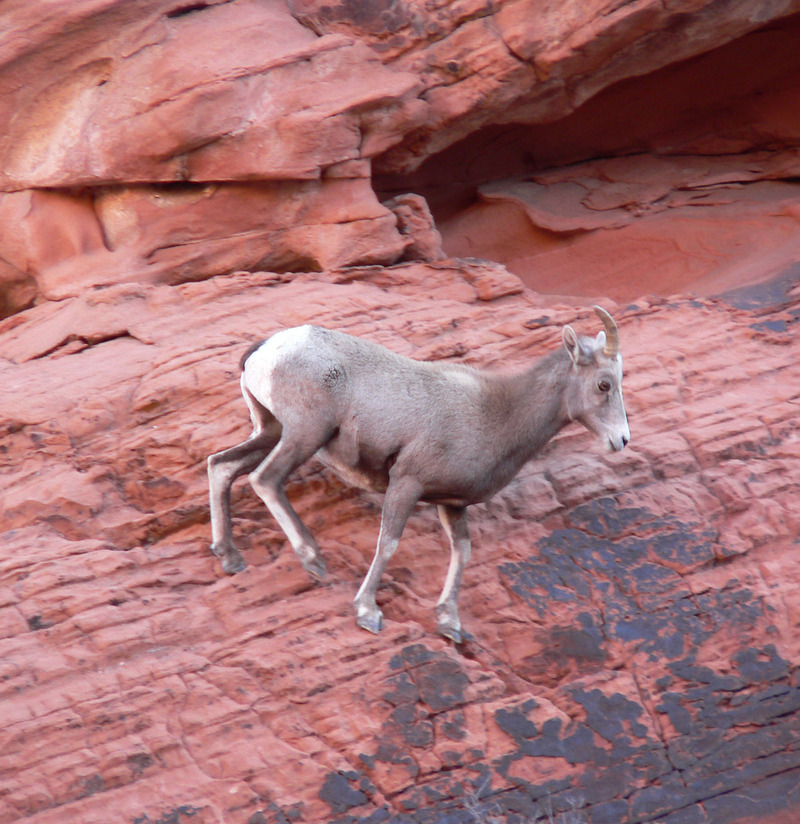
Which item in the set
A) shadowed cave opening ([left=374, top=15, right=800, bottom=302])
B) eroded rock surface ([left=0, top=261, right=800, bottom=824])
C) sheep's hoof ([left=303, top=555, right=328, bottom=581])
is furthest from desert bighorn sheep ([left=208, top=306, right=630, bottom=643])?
shadowed cave opening ([left=374, top=15, right=800, bottom=302])

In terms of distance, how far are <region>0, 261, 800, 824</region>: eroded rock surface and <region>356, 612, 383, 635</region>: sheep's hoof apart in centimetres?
7

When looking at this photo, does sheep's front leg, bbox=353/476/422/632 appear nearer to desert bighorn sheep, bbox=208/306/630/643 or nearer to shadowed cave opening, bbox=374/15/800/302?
desert bighorn sheep, bbox=208/306/630/643

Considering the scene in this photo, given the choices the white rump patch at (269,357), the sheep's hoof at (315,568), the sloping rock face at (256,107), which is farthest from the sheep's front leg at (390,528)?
the sloping rock face at (256,107)

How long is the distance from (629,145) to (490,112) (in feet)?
7.48

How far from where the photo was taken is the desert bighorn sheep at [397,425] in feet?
20.7

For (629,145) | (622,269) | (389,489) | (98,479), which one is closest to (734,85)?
(629,145)

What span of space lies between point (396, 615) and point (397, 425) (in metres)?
1.24

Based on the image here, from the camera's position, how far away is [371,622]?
20.1 ft

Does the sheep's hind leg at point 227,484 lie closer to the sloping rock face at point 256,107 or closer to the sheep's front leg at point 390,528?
the sheep's front leg at point 390,528

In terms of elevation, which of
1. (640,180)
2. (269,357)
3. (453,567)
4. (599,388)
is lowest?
Result: (640,180)

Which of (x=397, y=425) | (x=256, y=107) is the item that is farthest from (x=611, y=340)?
(x=256, y=107)

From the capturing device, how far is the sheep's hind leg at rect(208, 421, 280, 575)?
6.55m

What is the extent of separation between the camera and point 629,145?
10859mm

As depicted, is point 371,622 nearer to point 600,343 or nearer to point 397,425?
point 397,425
